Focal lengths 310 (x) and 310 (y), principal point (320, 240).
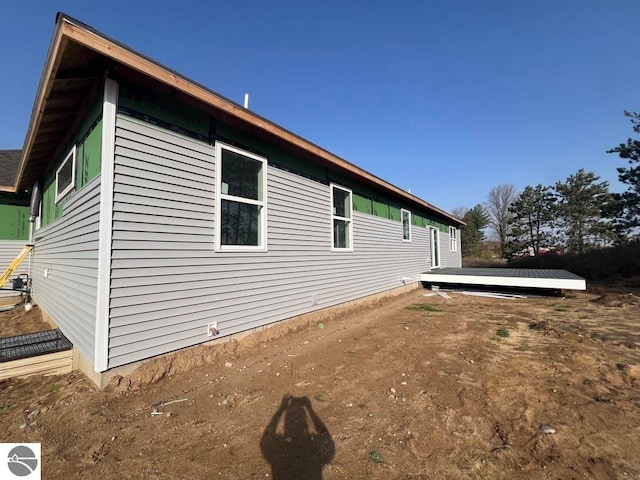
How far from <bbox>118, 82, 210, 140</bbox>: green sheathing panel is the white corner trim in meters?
0.14

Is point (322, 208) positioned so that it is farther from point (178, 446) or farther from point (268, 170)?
point (178, 446)

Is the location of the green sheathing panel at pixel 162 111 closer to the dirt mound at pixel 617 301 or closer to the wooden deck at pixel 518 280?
the wooden deck at pixel 518 280

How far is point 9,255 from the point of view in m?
9.16

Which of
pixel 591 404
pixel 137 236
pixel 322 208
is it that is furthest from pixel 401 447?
pixel 322 208

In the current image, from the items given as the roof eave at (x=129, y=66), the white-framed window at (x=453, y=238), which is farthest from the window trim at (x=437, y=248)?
the roof eave at (x=129, y=66)

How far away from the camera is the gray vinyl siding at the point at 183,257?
339 centimetres

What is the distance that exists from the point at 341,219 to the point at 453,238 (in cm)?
1410

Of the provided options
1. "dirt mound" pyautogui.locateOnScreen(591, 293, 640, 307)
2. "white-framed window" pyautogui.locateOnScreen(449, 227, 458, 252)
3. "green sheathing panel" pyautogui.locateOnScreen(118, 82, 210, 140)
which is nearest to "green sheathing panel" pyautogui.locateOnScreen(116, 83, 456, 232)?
"green sheathing panel" pyautogui.locateOnScreen(118, 82, 210, 140)

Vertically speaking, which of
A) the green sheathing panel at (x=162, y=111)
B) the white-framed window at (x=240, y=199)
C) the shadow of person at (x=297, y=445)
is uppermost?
the green sheathing panel at (x=162, y=111)

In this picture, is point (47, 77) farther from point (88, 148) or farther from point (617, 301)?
point (617, 301)

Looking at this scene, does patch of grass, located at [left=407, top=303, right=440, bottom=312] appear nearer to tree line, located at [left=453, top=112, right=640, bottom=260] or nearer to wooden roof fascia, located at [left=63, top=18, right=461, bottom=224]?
wooden roof fascia, located at [left=63, top=18, right=461, bottom=224]

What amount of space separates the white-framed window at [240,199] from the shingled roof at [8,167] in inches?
326

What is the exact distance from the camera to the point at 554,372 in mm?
3711

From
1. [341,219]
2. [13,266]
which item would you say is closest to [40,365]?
[13,266]
